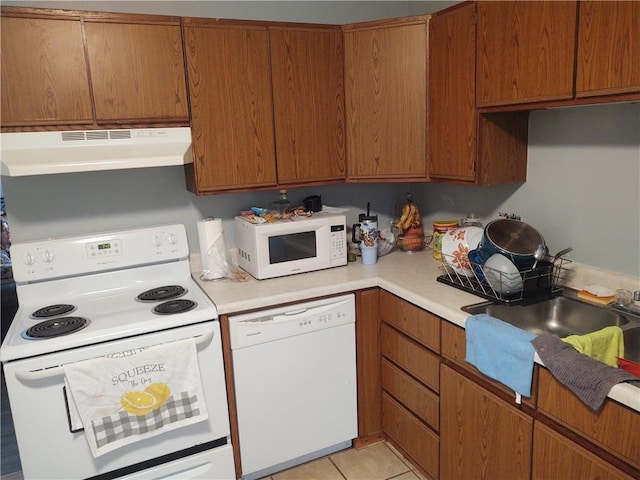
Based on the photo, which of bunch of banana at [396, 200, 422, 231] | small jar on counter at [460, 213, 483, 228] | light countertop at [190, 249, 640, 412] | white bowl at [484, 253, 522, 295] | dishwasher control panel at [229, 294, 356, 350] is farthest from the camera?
bunch of banana at [396, 200, 422, 231]

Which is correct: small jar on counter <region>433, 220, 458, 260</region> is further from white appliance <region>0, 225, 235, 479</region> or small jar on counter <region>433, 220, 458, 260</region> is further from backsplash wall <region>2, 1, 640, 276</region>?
white appliance <region>0, 225, 235, 479</region>

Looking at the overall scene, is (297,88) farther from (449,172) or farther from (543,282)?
(543,282)

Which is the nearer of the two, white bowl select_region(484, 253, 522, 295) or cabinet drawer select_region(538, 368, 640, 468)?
cabinet drawer select_region(538, 368, 640, 468)

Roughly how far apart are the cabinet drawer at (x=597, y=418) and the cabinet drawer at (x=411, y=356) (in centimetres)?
54

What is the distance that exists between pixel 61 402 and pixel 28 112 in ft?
3.66

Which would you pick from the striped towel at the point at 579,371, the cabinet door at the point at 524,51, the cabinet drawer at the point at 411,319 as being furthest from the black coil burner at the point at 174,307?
the cabinet door at the point at 524,51

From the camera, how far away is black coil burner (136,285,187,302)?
218 centimetres

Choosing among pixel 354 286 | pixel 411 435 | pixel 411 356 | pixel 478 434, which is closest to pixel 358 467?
pixel 411 435

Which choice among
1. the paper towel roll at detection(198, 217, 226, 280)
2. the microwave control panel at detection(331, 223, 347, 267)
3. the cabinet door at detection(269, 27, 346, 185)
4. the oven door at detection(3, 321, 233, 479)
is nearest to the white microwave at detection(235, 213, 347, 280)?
the microwave control panel at detection(331, 223, 347, 267)

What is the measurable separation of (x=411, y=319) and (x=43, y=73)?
5.85 feet

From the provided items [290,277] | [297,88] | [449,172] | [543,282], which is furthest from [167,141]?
[543,282]

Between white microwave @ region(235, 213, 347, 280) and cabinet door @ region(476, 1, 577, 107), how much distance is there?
0.91 m

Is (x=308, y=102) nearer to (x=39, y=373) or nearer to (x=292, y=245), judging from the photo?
(x=292, y=245)

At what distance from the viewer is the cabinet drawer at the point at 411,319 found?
1990 mm
